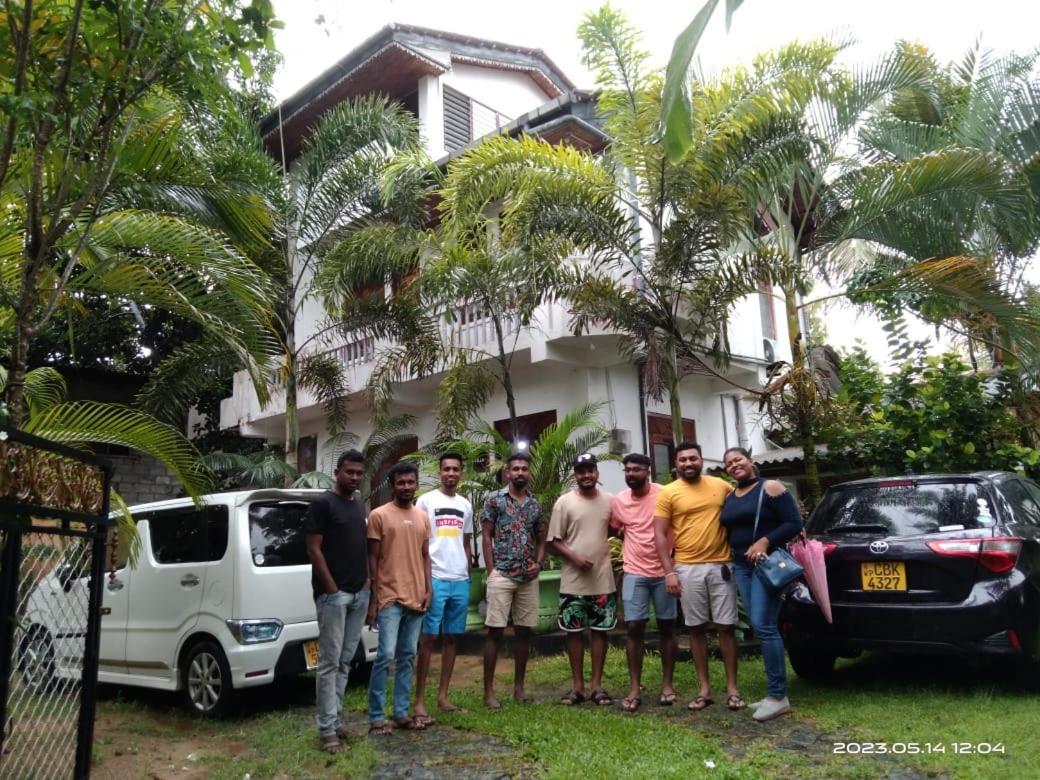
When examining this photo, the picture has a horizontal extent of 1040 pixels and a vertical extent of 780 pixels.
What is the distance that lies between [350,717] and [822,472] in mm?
6537

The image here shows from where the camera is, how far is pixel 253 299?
5.67 m

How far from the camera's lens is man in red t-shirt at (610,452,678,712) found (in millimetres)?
5523

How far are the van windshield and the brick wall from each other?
10.8m

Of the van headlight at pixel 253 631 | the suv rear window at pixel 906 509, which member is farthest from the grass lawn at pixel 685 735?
the suv rear window at pixel 906 509

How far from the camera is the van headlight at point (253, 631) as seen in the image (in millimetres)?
5723

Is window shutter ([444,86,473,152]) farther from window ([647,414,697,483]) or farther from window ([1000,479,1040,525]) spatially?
window ([1000,479,1040,525])

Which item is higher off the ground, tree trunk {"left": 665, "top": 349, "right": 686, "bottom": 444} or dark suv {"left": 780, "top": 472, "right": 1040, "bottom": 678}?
tree trunk {"left": 665, "top": 349, "right": 686, "bottom": 444}

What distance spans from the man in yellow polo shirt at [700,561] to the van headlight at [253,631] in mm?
2747

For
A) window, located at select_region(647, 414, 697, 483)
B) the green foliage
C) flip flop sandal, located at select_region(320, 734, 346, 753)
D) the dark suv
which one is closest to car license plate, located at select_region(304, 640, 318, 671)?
flip flop sandal, located at select_region(320, 734, 346, 753)

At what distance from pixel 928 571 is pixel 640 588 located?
1.79 m

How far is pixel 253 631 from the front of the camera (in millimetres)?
5754

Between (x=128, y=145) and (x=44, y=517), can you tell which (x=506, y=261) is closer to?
(x=128, y=145)

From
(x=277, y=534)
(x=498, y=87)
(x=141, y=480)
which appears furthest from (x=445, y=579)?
(x=498, y=87)

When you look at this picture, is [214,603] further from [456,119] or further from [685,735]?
[456,119]
